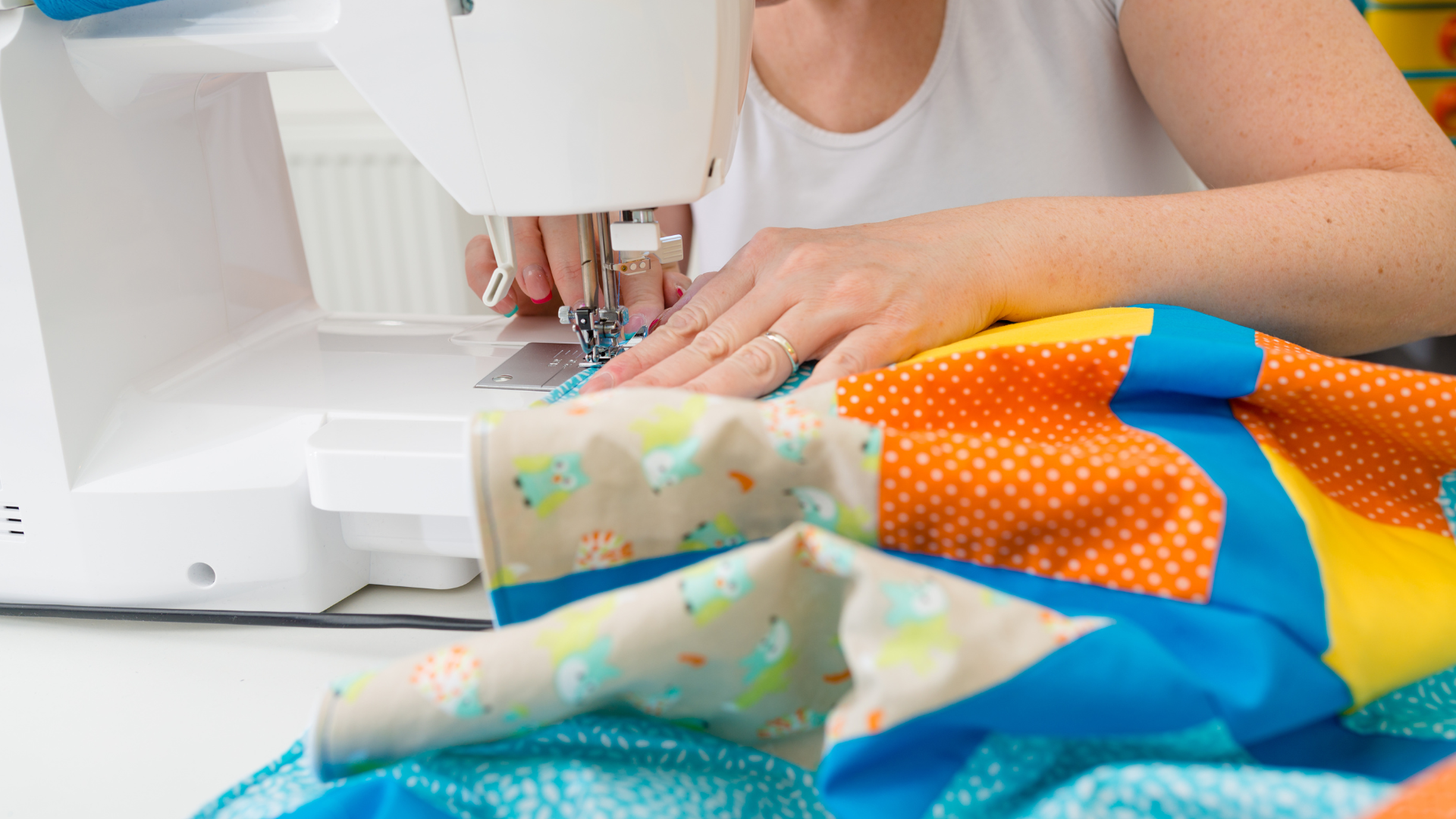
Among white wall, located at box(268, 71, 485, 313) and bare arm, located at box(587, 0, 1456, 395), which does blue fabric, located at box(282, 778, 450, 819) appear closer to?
bare arm, located at box(587, 0, 1456, 395)

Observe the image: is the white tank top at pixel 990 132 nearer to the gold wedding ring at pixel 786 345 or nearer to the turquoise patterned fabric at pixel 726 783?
the gold wedding ring at pixel 786 345

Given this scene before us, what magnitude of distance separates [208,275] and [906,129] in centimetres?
78

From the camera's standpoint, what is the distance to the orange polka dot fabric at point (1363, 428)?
448 millimetres

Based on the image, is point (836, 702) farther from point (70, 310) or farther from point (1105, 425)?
point (70, 310)

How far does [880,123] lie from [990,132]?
13 centimetres

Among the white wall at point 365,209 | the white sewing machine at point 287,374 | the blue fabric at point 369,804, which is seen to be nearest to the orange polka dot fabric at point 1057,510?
the blue fabric at point 369,804

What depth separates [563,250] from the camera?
895mm

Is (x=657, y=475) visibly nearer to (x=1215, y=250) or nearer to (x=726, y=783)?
(x=726, y=783)

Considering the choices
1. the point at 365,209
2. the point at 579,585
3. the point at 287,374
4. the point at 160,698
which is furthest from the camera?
the point at 365,209

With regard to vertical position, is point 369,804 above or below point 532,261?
Answer: below

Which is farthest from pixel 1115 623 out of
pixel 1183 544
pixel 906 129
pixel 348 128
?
pixel 348 128

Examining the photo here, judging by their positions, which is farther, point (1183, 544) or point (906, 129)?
point (906, 129)

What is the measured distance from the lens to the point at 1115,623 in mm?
330

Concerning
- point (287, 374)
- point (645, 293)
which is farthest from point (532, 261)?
point (287, 374)
